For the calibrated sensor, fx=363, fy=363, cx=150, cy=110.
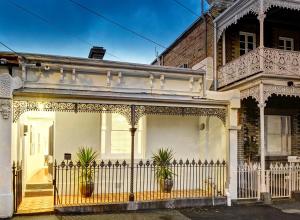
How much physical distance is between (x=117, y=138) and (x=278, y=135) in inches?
259

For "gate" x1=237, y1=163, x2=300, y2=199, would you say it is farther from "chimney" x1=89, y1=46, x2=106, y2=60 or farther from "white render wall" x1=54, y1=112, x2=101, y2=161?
"chimney" x1=89, y1=46, x2=106, y2=60

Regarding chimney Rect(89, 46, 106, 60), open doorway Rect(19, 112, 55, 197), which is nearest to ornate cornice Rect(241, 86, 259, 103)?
chimney Rect(89, 46, 106, 60)

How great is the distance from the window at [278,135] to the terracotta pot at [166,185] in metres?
4.99

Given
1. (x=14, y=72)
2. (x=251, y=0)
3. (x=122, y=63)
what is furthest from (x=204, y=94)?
(x=14, y=72)

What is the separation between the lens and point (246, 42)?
48.1 ft

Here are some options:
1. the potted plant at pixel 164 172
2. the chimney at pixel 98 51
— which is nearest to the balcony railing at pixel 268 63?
the potted plant at pixel 164 172

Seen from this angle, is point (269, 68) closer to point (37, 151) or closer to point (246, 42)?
point (246, 42)

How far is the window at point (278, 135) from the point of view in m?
14.3

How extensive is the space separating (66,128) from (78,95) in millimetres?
2305

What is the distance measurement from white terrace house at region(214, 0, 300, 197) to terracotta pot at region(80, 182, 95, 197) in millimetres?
5848

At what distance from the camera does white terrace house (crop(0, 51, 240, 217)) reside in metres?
9.45

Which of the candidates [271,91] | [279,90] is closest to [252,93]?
[271,91]

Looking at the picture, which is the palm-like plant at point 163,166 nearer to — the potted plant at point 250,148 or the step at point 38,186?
the step at point 38,186

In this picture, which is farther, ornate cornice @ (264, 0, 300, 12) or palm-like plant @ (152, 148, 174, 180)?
ornate cornice @ (264, 0, 300, 12)
